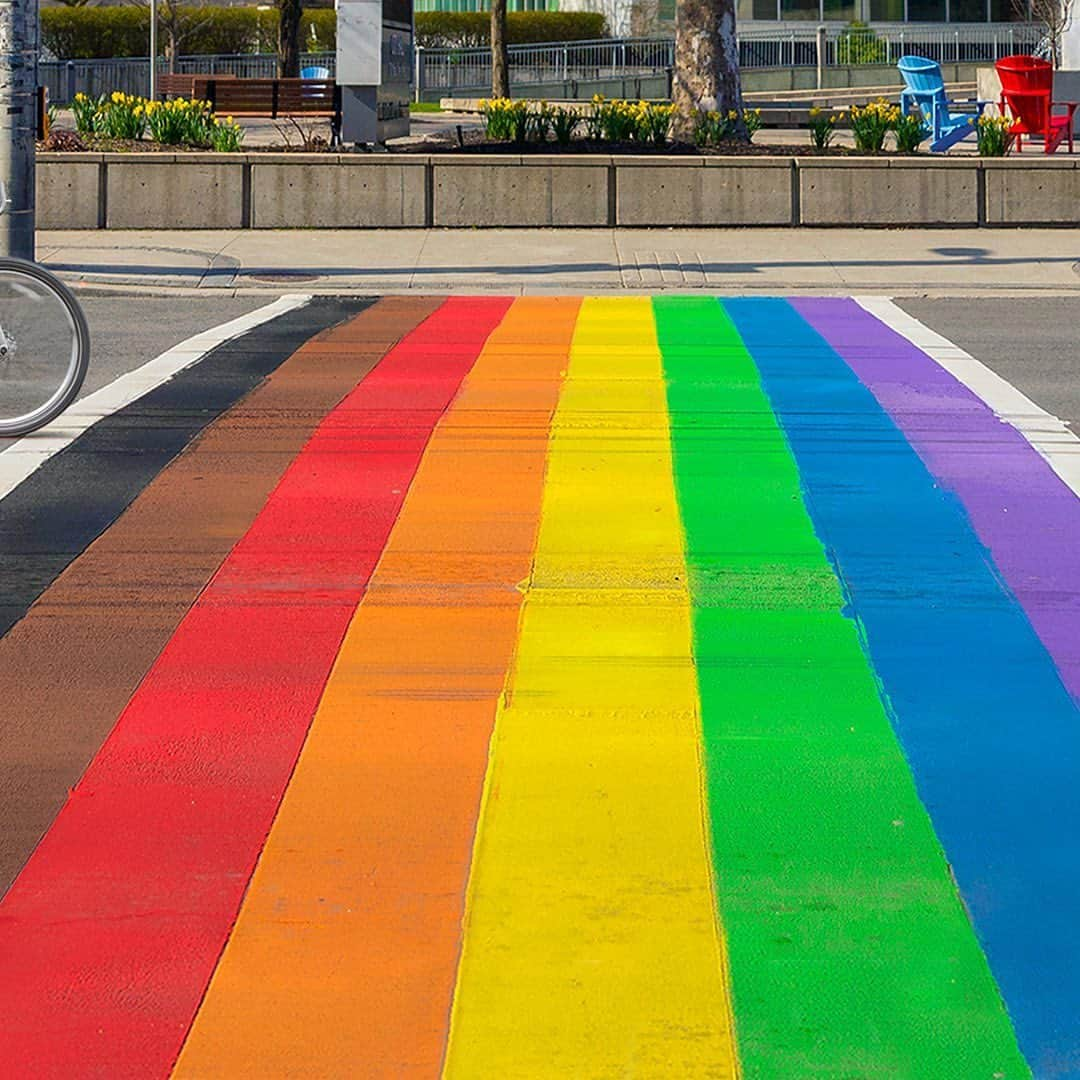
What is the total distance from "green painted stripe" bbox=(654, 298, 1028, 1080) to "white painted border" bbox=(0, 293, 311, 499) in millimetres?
3238

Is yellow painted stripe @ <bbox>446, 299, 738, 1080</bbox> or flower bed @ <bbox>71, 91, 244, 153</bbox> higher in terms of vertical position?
flower bed @ <bbox>71, 91, 244, 153</bbox>

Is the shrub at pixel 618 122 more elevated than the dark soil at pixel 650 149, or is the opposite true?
the shrub at pixel 618 122

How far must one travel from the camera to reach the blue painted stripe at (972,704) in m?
4.38

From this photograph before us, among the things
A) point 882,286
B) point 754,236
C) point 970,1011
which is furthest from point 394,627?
point 754,236

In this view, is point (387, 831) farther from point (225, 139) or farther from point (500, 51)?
point (500, 51)

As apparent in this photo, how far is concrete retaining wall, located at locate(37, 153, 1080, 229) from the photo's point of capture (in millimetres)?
19484

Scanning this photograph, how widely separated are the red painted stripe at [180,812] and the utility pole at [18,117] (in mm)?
7421

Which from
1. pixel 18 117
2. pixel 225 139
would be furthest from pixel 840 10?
pixel 18 117

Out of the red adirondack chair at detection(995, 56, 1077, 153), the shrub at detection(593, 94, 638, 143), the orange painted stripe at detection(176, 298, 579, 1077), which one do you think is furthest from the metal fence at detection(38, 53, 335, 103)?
the orange painted stripe at detection(176, 298, 579, 1077)

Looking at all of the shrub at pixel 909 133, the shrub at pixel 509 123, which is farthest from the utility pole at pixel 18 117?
the shrub at pixel 909 133

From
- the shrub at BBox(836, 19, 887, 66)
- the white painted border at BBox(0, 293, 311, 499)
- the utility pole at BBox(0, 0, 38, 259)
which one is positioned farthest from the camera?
the shrub at BBox(836, 19, 887, 66)

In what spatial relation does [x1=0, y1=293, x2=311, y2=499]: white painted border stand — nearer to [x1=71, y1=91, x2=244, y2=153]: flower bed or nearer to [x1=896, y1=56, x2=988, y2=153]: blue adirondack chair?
[x1=71, y1=91, x2=244, y2=153]: flower bed

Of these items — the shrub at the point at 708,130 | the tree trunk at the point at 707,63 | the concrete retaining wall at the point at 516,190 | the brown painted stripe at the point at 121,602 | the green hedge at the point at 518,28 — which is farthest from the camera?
the green hedge at the point at 518,28

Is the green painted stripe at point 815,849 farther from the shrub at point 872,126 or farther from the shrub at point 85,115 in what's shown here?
the shrub at point 85,115
